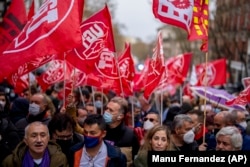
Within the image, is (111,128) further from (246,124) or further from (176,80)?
(176,80)

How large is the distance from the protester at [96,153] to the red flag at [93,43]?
2.31m

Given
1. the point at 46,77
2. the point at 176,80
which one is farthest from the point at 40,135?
the point at 176,80

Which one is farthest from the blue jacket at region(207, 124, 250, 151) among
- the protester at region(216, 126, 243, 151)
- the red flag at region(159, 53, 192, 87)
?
the red flag at region(159, 53, 192, 87)

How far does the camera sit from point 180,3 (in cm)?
679

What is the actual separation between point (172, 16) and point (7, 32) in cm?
276

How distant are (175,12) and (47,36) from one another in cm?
210

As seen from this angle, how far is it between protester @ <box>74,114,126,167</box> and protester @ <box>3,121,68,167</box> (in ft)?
0.59

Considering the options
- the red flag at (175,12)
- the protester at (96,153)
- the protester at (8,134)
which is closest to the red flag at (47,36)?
the protester at (8,134)

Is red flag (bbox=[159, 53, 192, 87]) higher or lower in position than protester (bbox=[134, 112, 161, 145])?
higher

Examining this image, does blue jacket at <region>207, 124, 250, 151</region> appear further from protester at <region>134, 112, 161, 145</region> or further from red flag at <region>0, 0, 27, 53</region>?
red flag at <region>0, 0, 27, 53</region>

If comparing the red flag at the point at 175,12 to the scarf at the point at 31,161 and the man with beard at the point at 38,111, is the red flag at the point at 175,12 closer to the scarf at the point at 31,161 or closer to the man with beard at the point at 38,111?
the man with beard at the point at 38,111

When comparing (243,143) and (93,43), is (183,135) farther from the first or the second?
(93,43)

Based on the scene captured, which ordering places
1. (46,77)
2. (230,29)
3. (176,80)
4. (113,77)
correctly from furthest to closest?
(230,29) → (176,80) → (46,77) → (113,77)

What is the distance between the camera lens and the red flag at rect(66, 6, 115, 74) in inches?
270
